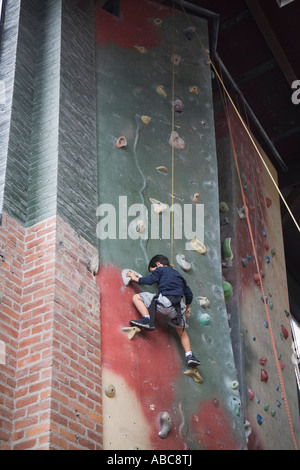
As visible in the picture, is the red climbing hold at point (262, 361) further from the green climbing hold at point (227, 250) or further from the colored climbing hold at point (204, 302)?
the colored climbing hold at point (204, 302)

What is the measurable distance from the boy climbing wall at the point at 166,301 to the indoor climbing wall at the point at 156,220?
91mm

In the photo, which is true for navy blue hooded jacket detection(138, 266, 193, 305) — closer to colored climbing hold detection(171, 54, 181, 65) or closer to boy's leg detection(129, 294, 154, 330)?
boy's leg detection(129, 294, 154, 330)

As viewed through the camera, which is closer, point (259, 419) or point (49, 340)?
point (49, 340)

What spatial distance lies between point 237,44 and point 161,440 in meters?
6.10

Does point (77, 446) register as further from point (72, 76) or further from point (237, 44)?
point (237, 44)

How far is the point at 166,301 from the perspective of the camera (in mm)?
6055

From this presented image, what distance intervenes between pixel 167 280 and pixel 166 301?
0.68 feet

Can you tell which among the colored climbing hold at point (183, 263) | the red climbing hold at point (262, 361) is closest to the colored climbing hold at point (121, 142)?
the colored climbing hold at point (183, 263)

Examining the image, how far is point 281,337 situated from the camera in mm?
8578

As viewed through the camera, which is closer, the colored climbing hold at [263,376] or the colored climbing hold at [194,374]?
the colored climbing hold at [194,374]

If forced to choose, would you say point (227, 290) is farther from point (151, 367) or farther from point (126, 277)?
point (151, 367)

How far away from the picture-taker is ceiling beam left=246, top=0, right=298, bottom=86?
30.8 ft

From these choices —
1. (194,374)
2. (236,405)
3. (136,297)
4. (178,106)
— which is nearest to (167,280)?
(136,297)

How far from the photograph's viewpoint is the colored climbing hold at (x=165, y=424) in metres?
5.54
